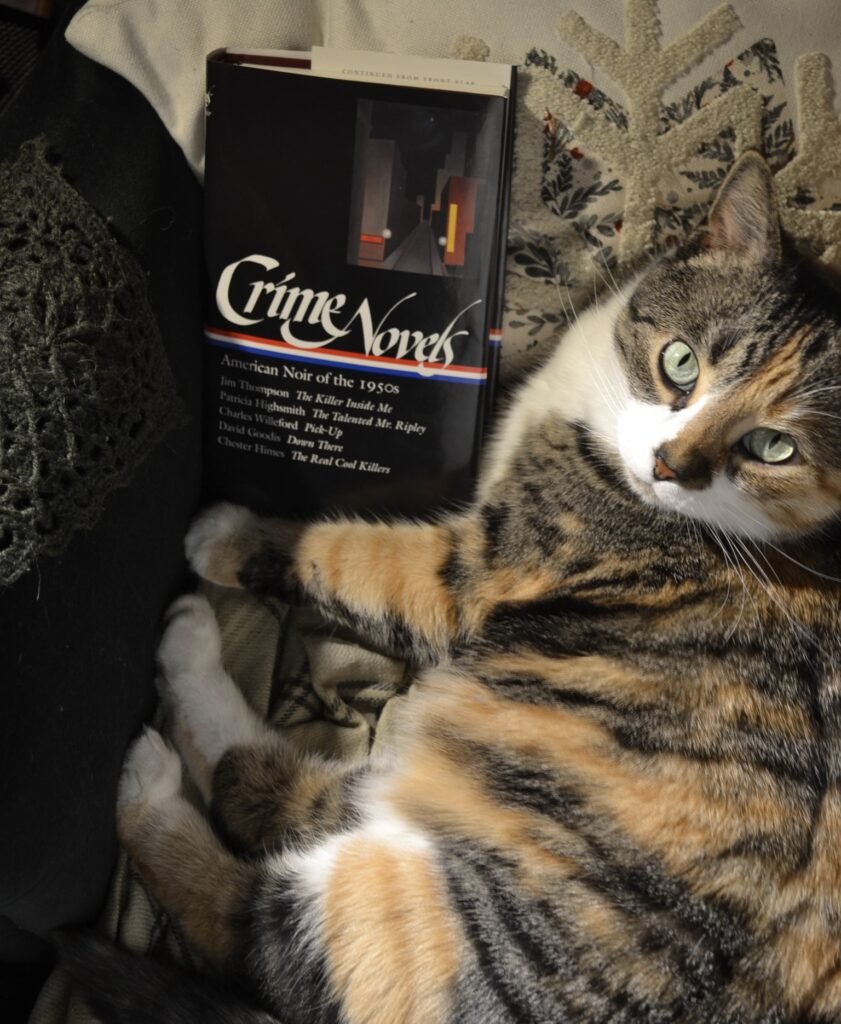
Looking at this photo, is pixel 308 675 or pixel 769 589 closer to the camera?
pixel 769 589

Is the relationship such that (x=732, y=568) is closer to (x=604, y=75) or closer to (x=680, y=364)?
(x=680, y=364)

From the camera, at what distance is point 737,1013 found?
970mm

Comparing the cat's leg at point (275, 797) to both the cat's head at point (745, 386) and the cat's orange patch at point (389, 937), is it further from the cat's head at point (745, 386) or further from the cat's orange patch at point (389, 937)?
the cat's head at point (745, 386)

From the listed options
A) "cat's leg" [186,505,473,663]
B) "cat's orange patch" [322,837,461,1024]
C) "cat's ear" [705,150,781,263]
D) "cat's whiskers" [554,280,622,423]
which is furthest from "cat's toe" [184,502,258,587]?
"cat's ear" [705,150,781,263]

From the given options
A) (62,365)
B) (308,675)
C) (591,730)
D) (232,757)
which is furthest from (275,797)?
(62,365)

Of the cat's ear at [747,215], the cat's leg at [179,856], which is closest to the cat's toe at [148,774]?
the cat's leg at [179,856]


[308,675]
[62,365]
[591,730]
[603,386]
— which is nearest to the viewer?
[62,365]

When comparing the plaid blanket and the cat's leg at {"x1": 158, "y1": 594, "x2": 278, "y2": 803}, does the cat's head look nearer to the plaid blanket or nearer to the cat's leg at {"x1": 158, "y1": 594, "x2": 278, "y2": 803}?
the plaid blanket

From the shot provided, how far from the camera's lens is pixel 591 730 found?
3.68 feet

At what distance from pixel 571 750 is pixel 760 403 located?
1.59 feet

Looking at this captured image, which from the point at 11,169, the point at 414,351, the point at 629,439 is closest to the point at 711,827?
the point at 629,439

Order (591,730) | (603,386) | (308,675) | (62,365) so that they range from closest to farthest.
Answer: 1. (62,365)
2. (591,730)
3. (603,386)
4. (308,675)

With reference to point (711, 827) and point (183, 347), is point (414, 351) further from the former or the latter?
point (711, 827)

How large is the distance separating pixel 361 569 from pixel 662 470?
0.46 m
